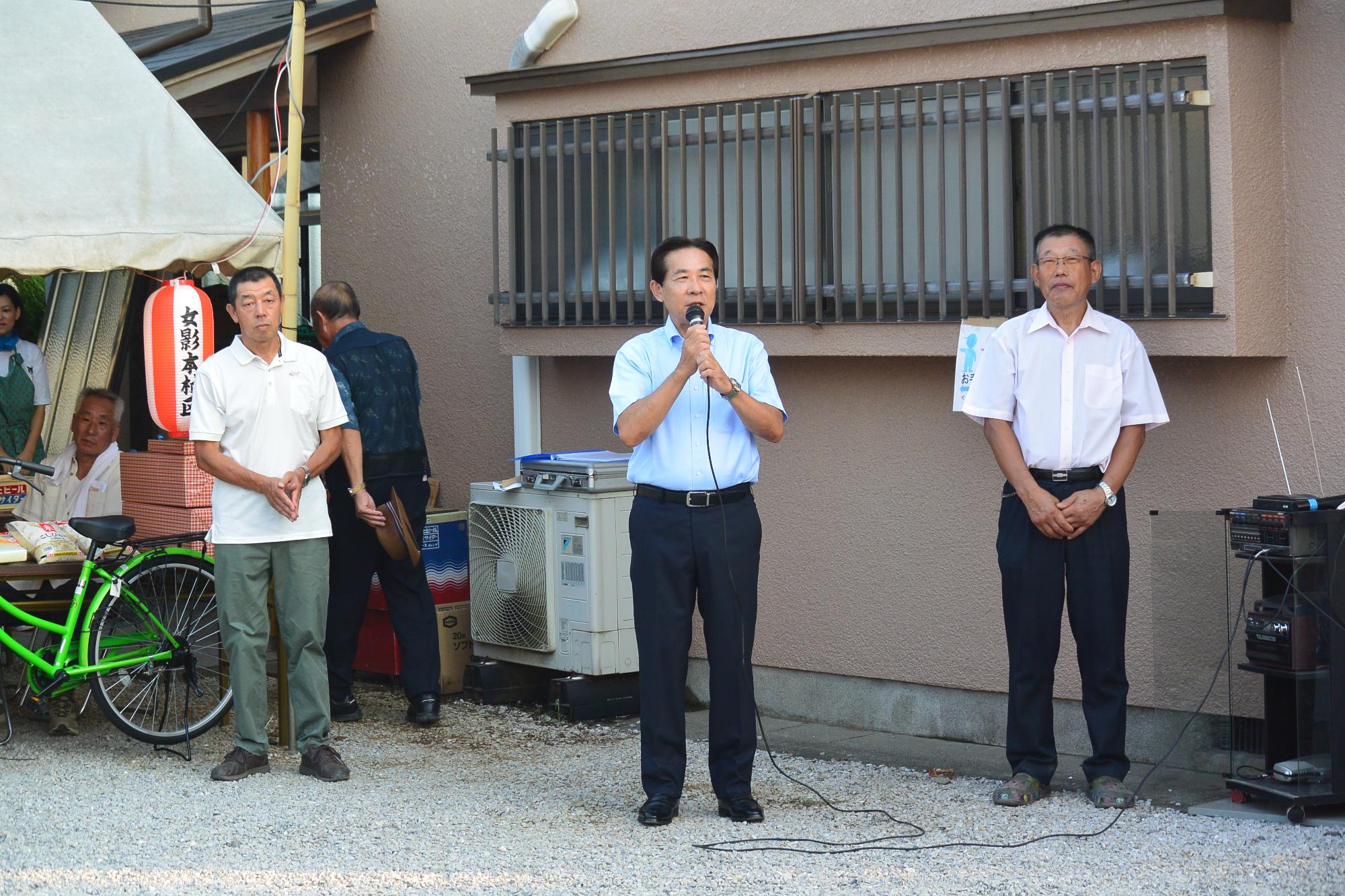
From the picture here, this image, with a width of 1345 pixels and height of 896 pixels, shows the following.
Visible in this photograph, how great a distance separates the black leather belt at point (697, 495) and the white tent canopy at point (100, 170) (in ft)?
8.72

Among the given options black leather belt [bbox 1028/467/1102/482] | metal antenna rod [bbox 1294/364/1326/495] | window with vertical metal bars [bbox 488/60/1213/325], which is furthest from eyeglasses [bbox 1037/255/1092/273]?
metal antenna rod [bbox 1294/364/1326/495]

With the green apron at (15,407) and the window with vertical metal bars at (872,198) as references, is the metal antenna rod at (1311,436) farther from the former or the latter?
the green apron at (15,407)

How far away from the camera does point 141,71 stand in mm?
7914

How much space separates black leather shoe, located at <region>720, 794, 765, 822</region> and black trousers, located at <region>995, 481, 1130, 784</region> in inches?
40.1

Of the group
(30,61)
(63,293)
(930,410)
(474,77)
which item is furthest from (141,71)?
(930,410)

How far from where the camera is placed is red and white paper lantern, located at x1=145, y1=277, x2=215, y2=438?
22.3 ft

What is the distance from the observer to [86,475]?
320 inches

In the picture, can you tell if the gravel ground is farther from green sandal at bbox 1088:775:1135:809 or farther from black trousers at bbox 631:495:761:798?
black trousers at bbox 631:495:761:798

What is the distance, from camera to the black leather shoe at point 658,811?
5453 millimetres

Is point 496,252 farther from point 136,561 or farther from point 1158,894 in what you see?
point 1158,894

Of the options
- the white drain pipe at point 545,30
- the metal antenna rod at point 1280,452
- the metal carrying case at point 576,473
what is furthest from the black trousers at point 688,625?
the white drain pipe at point 545,30

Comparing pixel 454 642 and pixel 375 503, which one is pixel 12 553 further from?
pixel 454 642

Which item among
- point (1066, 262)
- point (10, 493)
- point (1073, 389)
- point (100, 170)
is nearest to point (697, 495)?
point (1073, 389)

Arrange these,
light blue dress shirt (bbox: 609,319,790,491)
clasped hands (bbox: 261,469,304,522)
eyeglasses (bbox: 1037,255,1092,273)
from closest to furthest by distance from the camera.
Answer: light blue dress shirt (bbox: 609,319,790,491) < eyeglasses (bbox: 1037,255,1092,273) < clasped hands (bbox: 261,469,304,522)
